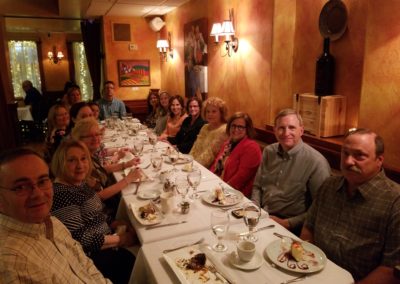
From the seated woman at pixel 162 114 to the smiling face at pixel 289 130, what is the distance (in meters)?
2.90

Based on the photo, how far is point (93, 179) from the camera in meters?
2.27


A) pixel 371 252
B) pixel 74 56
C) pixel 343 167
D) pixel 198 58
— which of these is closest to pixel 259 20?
pixel 198 58

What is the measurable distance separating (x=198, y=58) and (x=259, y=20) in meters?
1.80

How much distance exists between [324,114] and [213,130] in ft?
3.60

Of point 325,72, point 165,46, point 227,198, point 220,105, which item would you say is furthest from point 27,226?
point 165,46

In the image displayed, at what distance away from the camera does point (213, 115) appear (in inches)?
129

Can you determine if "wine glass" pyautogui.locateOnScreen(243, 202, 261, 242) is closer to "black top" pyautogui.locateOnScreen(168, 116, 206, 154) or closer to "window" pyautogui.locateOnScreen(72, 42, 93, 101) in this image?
"black top" pyautogui.locateOnScreen(168, 116, 206, 154)

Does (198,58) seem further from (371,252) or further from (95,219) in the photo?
(371,252)

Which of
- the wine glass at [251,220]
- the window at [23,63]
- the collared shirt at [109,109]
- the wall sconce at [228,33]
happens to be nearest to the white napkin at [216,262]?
the wine glass at [251,220]

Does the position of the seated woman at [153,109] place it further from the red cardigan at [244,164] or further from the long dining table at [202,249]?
the long dining table at [202,249]

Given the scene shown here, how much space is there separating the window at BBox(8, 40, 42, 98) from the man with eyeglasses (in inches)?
455

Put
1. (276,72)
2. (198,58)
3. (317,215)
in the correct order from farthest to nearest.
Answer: (198,58), (276,72), (317,215)

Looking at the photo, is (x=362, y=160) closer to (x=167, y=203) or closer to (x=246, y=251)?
(x=246, y=251)

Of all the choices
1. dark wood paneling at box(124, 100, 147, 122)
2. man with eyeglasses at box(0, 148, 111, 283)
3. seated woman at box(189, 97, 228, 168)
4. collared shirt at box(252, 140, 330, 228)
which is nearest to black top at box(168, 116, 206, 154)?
seated woman at box(189, 97, 228, 168)
